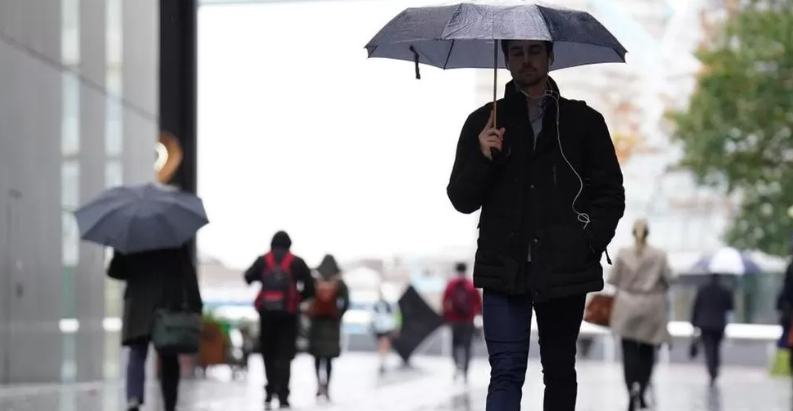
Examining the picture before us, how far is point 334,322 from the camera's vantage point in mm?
16938

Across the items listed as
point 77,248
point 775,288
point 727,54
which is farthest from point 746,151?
point 77,248

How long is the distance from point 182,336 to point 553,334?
573 cm

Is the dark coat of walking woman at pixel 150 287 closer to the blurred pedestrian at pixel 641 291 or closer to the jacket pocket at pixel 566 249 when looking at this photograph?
the blurred pedestrian at pixel 641 291

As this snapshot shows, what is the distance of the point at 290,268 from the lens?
570 inches

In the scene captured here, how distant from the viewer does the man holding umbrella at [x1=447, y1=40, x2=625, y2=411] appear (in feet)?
19.1

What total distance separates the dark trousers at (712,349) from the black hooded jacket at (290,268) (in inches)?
333

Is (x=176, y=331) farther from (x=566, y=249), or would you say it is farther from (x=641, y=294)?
(x=566, y=249)

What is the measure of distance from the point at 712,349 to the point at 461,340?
3361mm

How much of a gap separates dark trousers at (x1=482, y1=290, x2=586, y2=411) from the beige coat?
7.30m

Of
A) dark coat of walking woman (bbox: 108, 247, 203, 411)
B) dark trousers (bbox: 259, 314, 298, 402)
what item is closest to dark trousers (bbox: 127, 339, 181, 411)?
dark coat of walking woman (bbox: 108, 247, 203, 411)

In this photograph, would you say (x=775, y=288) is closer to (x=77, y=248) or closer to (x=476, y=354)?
(x=476, y=354)

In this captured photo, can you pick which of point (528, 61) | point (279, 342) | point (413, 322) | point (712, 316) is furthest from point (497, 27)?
point (413, 322)

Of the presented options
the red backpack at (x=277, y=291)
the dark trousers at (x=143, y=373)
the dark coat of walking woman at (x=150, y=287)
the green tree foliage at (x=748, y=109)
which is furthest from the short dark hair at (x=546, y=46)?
the green tree foliage at (x=748, y=109)

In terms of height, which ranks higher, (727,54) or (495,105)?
(727,54)
